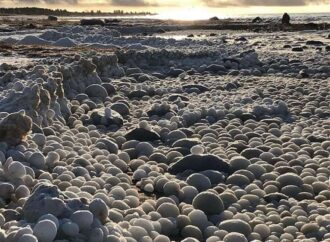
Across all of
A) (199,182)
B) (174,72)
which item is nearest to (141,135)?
(199,182)

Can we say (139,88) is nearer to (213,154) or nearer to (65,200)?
(213,154)

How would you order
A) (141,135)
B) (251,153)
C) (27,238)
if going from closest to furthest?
1. (27,238)
2. (251,153)
3. (141,135)

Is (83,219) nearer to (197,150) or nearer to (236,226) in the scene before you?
(236,226)

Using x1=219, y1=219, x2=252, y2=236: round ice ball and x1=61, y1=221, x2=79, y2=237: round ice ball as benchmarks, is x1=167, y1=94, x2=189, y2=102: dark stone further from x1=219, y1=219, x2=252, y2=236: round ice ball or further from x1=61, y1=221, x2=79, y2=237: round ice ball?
x1=61, y1=221, x2=79, y2=237: round ice ball

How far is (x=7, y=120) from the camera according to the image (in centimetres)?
470

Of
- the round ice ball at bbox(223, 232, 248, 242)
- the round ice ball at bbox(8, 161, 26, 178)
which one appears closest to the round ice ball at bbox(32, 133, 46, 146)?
the round ice ball at bbox(8, 161, 26, 178)

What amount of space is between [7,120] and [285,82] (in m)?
6.83

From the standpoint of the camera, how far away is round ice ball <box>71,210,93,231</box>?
305cm

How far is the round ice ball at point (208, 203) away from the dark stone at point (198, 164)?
2.75ft

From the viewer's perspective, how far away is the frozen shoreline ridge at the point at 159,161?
132 inches

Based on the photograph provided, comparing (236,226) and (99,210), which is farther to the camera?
(236,226)

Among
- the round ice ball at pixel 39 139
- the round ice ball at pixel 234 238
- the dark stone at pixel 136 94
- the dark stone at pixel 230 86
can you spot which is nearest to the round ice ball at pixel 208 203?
the round ice ball at pixel 234 238

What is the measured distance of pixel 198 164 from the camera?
4.86 m

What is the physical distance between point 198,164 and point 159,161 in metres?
0.48
